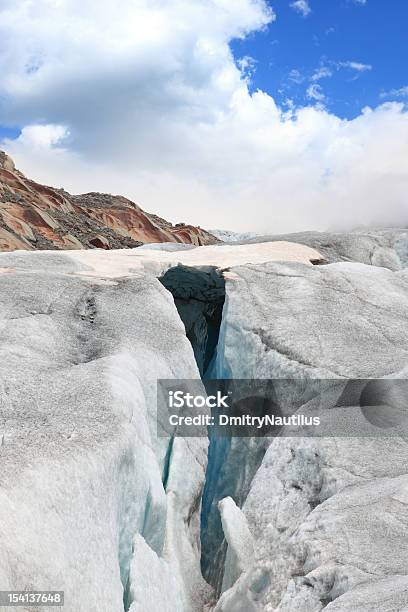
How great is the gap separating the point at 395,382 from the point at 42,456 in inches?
256

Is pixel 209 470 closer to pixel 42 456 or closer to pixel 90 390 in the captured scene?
pixel 90 390

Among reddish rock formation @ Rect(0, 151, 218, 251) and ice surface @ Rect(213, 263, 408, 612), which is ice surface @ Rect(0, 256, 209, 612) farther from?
reddish rock formation @ Rect(0, 151, 218, 251)

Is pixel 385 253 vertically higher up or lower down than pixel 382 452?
higher up

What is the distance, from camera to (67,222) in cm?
5050

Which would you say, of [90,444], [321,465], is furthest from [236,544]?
[90,444]

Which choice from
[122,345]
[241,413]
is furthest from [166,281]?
[122,345]

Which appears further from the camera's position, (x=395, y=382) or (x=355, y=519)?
(x=395, y=382)

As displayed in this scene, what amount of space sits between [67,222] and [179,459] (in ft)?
143

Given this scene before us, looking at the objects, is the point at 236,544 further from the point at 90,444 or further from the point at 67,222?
the point at 67,222

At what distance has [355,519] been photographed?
290 inches

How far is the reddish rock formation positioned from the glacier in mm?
23141

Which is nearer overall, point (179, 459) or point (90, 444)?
point (90, 444)

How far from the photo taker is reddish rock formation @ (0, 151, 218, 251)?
39125 mm

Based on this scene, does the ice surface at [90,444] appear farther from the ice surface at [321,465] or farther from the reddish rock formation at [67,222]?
the reddish rock formation at [67,222]
